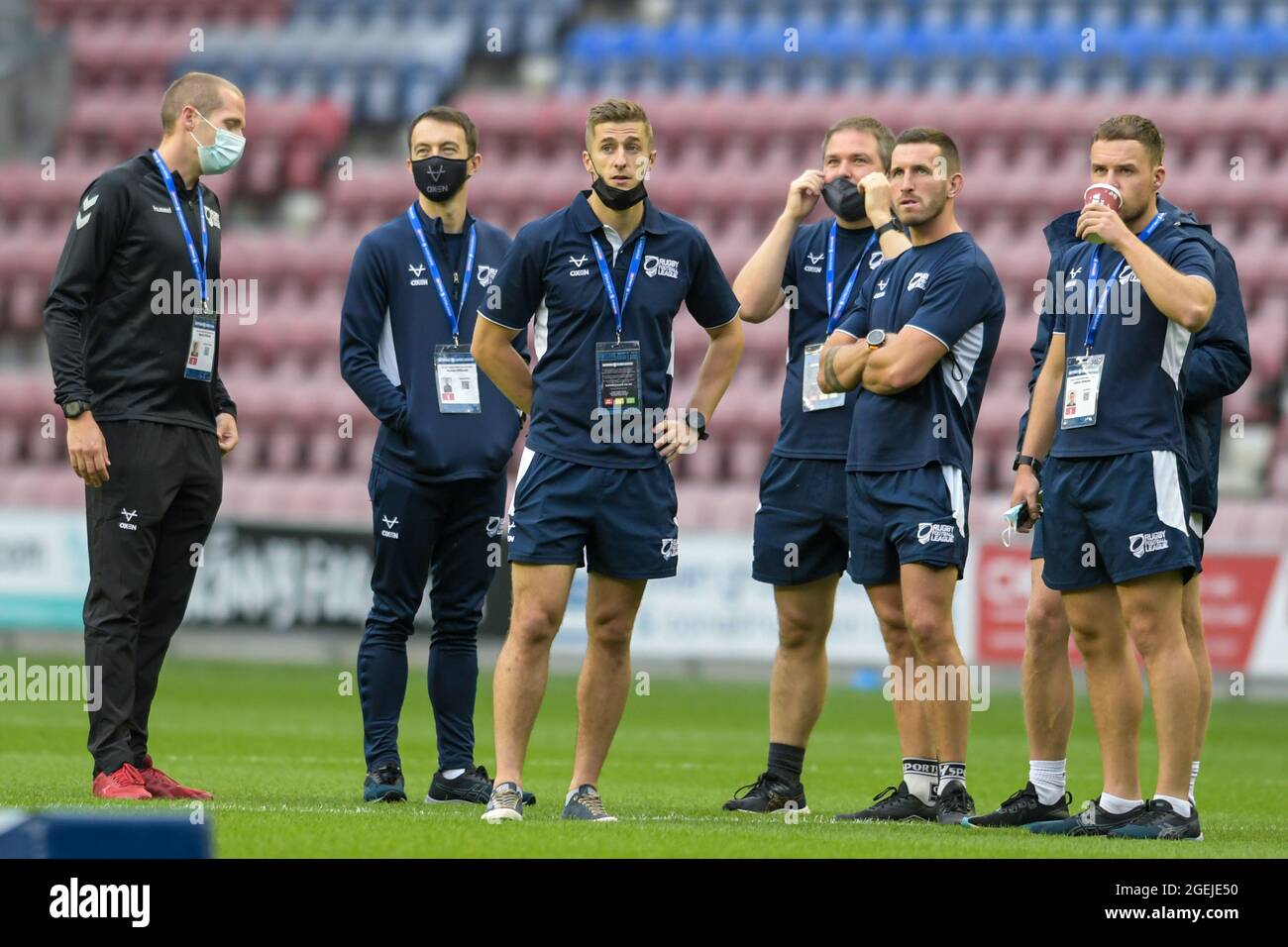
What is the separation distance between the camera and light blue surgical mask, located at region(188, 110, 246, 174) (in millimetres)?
7254

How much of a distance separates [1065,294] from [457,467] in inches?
88.3

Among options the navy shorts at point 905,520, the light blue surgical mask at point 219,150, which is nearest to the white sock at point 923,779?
the navy shorts at point 905,520

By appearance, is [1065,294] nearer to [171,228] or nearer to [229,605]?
[171,228]

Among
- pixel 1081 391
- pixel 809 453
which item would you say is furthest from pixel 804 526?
pixel 1081 391

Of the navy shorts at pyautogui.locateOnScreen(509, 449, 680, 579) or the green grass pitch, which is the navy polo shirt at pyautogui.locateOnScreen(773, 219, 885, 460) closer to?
the navy shorts at pyautogui.locateOnScreen(509, 449, 680, 579)

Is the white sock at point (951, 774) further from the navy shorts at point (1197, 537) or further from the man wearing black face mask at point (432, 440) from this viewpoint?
the man wearing black face mask at point (432, 440)

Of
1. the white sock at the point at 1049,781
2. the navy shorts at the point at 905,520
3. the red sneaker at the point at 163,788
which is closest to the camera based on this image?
the navy shorts at the point at 905,520

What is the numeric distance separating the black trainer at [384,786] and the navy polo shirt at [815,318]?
5.97ft

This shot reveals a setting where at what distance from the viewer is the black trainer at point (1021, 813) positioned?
6574 mm

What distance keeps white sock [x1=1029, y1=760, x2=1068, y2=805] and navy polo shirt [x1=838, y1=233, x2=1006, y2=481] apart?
1021 millimetres

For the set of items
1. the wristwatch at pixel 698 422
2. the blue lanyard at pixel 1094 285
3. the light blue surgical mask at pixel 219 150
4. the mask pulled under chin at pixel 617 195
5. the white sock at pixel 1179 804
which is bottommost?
the white sock at pixel 1179 804

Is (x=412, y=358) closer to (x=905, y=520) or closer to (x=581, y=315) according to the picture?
(x=581, y=315)

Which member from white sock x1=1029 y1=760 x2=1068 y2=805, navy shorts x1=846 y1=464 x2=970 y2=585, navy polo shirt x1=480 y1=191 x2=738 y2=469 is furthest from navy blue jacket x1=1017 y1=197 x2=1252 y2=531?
navy polo shirt x1=480 y1=191 x2=738 y2=469
